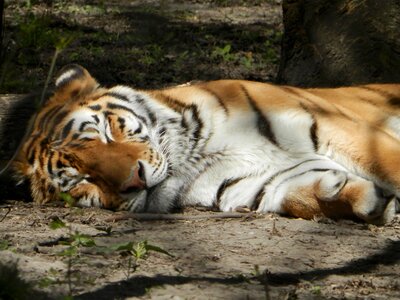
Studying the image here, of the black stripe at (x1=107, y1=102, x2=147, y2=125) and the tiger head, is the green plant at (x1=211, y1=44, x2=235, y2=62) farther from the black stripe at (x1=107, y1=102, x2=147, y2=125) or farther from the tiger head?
the black stripe at (x1=107, y1=102, x2=147, y2=125)

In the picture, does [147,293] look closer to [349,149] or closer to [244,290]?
[244,290]

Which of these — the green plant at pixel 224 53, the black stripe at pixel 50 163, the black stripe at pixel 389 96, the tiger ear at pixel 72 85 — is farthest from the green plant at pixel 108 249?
the green plant at pixel 224 53

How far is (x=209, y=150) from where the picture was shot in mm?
4465

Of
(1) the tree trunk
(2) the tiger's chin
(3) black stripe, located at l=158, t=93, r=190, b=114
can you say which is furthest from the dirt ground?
(1) the tree trunk

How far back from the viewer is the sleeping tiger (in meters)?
4.16

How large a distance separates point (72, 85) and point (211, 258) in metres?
1.72

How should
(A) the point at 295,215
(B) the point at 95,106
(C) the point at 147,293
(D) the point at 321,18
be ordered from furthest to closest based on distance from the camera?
(D) the point at 321,18, (B) the point at 95,106, (A) the point at 295,215, (C) the point at 147,293

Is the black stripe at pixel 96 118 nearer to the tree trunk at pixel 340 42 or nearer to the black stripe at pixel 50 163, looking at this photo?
the black stripe at pixel 50 163

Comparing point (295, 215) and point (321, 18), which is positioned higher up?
point (321, 18)

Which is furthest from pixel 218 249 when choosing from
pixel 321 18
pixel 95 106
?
pixel 321 18

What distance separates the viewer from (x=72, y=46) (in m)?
8.18

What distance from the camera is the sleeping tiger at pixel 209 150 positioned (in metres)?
4.16

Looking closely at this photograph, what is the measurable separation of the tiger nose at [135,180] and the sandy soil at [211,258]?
0.51ft

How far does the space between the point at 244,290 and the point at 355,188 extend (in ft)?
4.01
